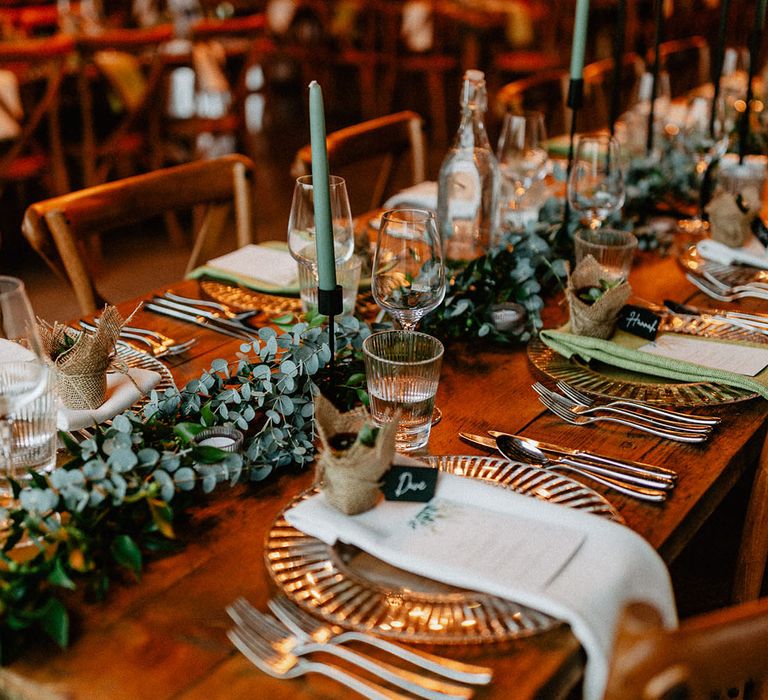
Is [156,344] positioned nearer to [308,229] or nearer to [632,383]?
[308,229]

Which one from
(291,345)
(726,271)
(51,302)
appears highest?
(291,345)

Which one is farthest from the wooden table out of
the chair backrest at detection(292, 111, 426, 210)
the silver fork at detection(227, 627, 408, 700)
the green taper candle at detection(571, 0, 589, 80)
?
the chair backrest at detection(292, 111, 426, 210)

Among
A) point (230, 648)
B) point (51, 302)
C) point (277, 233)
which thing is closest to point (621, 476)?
point (230, 648)

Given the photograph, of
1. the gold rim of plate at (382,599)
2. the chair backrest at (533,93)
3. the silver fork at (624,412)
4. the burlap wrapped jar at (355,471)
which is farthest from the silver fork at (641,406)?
the chair backrest at (533,93)

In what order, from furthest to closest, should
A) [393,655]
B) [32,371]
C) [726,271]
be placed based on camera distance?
[726,271] < [32,371] < [393,655]

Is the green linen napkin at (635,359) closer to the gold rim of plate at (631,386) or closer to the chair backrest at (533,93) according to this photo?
the gold rim of plate at (631,386)

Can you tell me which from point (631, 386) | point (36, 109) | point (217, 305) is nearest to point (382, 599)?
point (631, 386)

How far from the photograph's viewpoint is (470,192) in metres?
1.74

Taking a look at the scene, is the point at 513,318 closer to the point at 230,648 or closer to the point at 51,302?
the point at 230,648

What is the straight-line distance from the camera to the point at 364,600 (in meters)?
0.79

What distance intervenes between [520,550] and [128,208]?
4.24ft

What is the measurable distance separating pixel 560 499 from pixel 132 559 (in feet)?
1.39

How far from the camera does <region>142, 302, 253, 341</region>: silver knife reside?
1411 mm

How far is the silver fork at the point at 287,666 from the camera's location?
70 centimetres
